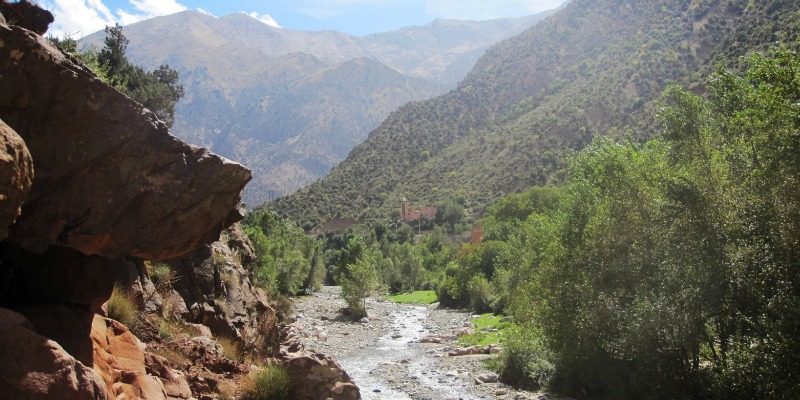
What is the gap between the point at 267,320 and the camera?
25.0 m

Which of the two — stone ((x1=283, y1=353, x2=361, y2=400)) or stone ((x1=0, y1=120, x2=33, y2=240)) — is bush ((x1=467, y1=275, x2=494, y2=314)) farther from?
stone ((x1=0, y1=120, x2=33, y2=240))

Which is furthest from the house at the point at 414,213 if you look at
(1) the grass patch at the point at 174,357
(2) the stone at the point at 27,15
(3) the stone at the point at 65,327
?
(3) the stone at the point at 65,327

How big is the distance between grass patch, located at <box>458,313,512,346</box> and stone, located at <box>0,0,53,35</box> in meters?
31.5

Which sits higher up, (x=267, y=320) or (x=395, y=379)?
(x=267, y=320)

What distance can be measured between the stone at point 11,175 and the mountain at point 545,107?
71.3 m

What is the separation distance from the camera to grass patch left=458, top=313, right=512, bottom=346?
4225 cm

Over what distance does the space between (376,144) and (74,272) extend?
542 feet

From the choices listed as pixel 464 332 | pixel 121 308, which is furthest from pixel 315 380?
pixel 464 332

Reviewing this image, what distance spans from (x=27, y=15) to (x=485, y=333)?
40179 millimetres

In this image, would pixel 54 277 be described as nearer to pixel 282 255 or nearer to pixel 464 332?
pixel 464 332

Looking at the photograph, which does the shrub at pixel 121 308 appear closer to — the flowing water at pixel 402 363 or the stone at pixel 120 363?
the stone at pixel 120 363

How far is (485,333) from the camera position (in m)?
45.5

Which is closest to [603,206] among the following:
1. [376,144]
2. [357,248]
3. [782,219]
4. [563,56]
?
[782,219]

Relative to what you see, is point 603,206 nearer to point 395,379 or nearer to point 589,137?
point 395,379
